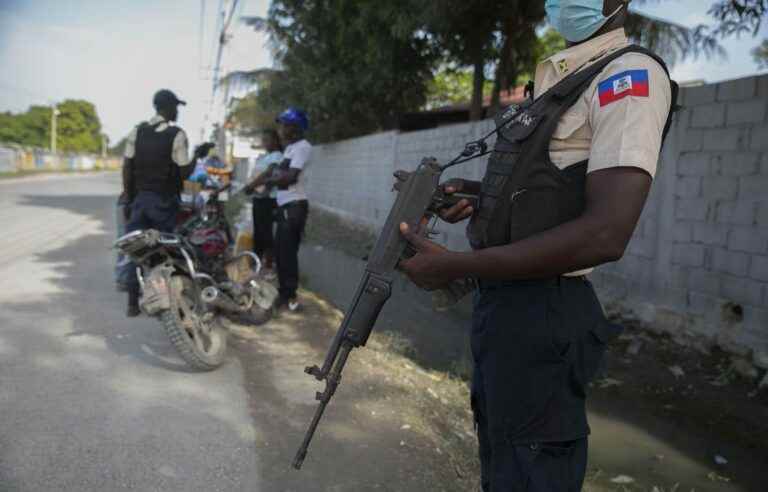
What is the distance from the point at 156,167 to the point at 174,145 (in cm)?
22

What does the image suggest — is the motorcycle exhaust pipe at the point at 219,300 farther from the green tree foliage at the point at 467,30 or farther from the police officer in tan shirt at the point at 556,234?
the green tree foliage at the point at 467,30

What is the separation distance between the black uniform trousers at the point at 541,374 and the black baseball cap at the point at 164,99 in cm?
393

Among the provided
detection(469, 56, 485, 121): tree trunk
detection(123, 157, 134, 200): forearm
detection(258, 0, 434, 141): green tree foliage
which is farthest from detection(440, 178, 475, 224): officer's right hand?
detection(469, 56, 485, 121): tree trunk

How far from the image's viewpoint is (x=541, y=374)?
1.46 metres

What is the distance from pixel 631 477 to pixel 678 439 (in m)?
0.64

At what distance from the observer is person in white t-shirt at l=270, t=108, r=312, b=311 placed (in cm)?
532

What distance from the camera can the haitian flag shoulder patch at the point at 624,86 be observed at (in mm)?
1291

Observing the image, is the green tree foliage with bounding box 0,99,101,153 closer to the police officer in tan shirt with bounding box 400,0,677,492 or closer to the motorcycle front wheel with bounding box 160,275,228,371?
the motorcycle front wheel with bounding box 160,275,228,371

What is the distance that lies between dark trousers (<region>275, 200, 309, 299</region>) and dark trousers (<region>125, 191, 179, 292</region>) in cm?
102

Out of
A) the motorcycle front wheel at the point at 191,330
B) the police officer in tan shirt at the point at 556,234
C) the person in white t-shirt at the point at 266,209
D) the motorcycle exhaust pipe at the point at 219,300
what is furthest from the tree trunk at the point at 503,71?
the police officer in tan shirt at the point at 556,234

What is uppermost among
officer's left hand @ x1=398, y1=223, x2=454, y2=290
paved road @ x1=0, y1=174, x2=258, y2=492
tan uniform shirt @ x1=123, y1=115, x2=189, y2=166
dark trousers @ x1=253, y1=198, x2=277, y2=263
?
tan uniform shirt @ x1=123, y1=115, x2=189, y2=166

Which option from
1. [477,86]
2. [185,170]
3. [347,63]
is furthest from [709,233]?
[347,63]

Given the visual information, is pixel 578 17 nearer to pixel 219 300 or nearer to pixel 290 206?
pixel 219 300

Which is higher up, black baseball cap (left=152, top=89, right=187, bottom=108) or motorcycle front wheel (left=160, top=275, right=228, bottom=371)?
black baseball cap (left=152, top=89, right=187, bottom=108)
